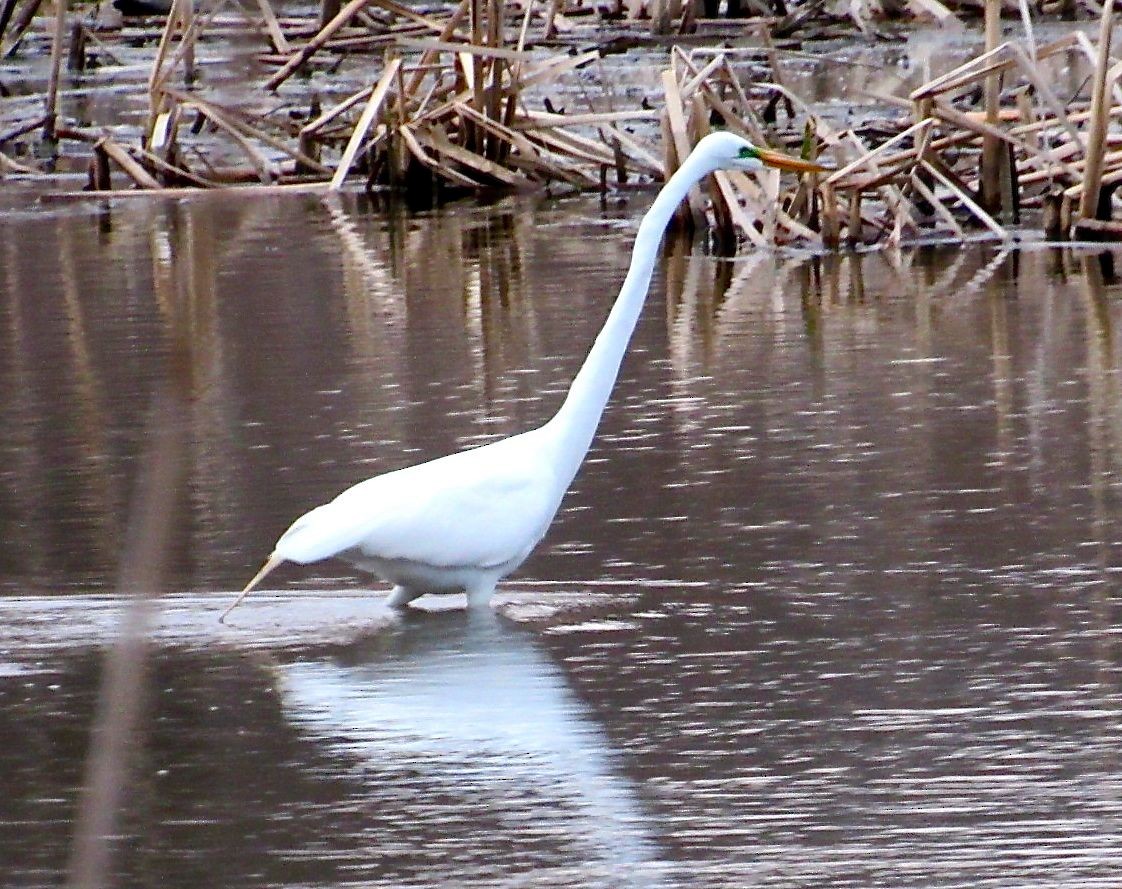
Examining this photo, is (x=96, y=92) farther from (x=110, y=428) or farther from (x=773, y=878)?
(x=773, y=878)

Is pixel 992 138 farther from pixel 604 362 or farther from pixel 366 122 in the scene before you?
pixel 604 362

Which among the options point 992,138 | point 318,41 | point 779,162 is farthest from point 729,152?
point 318,41

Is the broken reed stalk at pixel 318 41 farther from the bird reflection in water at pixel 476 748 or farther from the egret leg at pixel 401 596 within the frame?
the bird reflection in water at pixel 476 748

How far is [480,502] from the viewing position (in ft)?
17.6

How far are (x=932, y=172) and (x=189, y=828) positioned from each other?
26.7 ft

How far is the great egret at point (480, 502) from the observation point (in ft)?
17.2

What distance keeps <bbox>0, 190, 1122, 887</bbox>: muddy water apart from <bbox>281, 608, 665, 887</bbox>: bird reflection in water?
12 mm

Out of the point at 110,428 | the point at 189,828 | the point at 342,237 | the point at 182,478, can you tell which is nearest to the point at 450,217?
the point at 342,237

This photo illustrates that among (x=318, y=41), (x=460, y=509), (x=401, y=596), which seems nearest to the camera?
(x=460, y=509)

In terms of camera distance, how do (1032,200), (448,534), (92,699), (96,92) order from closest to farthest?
1. (92,699)
2. (448,534)
3. (1032,200)
4. (96,92)

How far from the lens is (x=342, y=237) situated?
12547 millimetres

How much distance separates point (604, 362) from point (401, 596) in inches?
30.9

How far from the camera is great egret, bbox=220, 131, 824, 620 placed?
5.23m

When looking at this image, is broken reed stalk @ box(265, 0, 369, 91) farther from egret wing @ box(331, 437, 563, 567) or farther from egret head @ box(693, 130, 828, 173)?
egret wing @ box(331, 437, 563, 567)
